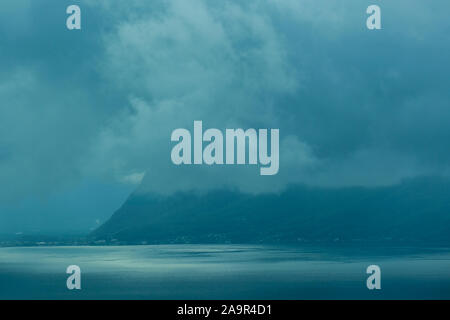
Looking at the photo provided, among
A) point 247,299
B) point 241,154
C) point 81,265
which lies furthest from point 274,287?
point 81,265

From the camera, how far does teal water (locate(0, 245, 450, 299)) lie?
410 inches

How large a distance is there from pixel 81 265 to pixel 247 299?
7.24 ft

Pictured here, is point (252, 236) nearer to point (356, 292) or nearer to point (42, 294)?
point (356, 292)

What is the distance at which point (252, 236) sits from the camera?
35.7ft

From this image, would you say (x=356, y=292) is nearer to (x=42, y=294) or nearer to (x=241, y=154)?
(x=241, y=154)

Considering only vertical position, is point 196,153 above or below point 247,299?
above

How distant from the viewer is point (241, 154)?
10.5 m

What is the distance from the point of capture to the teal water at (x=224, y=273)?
1041 cm

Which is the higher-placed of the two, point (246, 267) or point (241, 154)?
point (241, 154)

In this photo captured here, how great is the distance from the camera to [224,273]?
A: 1050 cm
